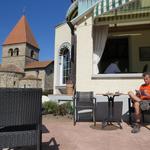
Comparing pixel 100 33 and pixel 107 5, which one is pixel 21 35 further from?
pixel 107 5

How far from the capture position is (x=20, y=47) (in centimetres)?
8638

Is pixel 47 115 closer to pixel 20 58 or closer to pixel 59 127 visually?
pixel 59 127

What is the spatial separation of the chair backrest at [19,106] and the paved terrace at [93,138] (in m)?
1.53

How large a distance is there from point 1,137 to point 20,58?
81.5 meters

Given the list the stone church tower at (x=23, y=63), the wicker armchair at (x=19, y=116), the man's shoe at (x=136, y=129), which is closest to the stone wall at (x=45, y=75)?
the stone church tower at (x=23, y=63)

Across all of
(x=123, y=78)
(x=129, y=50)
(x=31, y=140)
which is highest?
(x=129, y=50)

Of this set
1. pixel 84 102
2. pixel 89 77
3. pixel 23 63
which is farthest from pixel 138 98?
pixel 23 63

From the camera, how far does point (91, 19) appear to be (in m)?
9.55

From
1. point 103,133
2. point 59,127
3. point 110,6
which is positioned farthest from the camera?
point 110,6

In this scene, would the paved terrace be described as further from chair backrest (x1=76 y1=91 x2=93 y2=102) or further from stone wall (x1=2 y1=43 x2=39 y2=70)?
stone wall (x1=2 y1=43 x2=39 y2=70)

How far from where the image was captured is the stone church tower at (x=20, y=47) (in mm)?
83688

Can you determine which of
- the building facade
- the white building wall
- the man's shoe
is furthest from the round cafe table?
the white building wall

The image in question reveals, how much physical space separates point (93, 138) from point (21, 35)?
8665 cm

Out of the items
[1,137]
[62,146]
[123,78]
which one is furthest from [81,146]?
[123,78]
